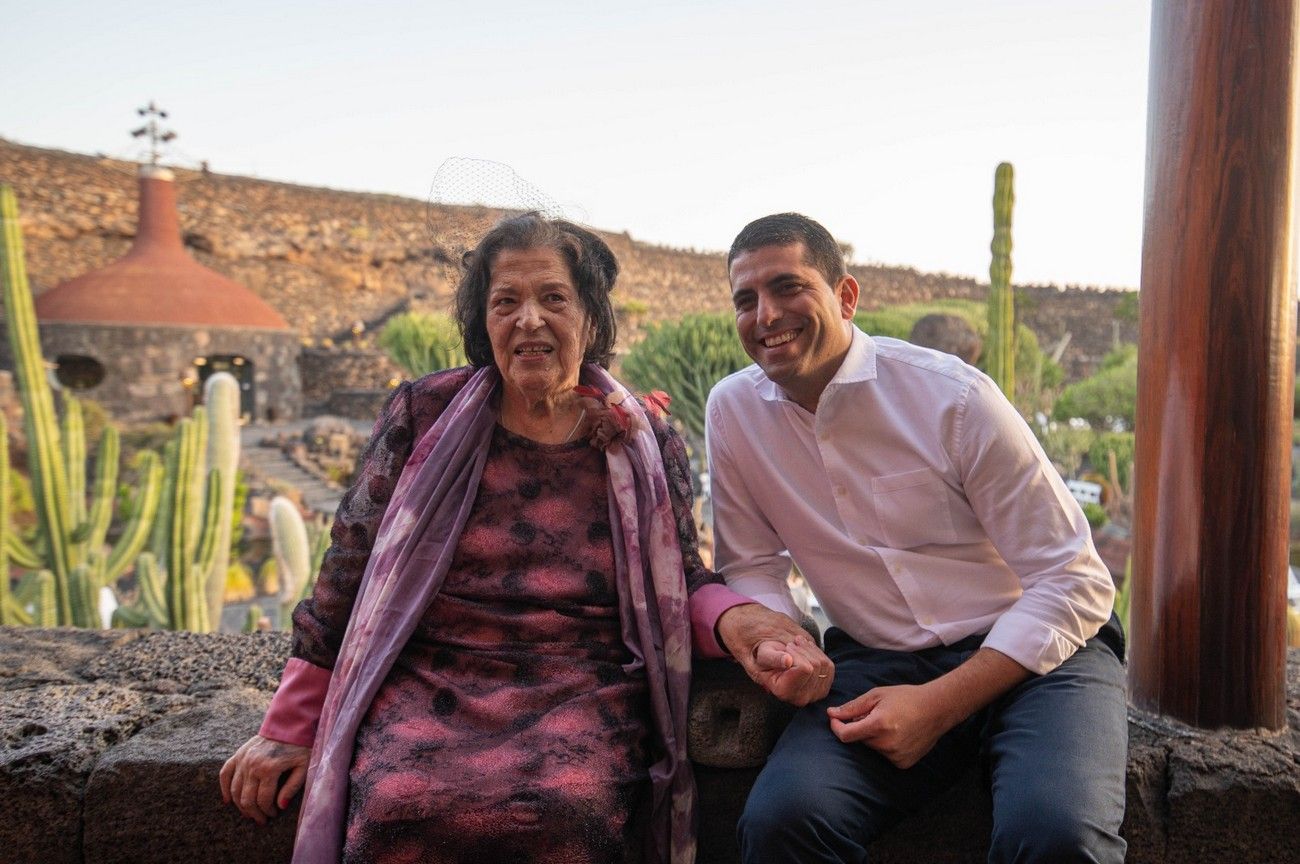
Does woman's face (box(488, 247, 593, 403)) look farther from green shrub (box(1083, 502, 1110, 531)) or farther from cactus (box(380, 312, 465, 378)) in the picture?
cactus (box(380, 312, 465, 378))

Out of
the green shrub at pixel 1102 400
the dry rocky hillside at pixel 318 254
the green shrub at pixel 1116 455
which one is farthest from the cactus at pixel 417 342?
the green shrub at pixel 1102 400

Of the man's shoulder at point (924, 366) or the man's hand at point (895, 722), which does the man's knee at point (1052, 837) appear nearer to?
the man's hand at point (895, 722)

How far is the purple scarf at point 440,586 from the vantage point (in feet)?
4.76

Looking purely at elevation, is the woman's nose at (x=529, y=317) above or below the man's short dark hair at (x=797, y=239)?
below

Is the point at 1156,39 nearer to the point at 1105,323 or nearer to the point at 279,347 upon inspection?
the point at 279,347

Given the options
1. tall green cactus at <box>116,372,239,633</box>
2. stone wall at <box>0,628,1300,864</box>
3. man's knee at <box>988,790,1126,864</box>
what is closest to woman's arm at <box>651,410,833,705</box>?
stone wall at <box>0,628,1300,864</box>

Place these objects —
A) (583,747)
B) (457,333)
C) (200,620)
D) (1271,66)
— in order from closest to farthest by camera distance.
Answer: (583,747) → (1271,66) → (457,333) → (200,620)

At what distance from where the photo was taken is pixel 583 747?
1.44 m

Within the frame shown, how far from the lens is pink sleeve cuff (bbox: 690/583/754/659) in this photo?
5.32 ft

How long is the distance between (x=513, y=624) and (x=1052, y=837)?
89 centimetres

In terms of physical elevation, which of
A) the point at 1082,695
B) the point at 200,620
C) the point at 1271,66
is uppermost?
the point at 1271,66

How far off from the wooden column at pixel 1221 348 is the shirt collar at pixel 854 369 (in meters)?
0.56

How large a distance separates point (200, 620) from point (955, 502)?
15.1 ft

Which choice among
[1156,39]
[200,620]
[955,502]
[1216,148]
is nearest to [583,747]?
[955,502]
